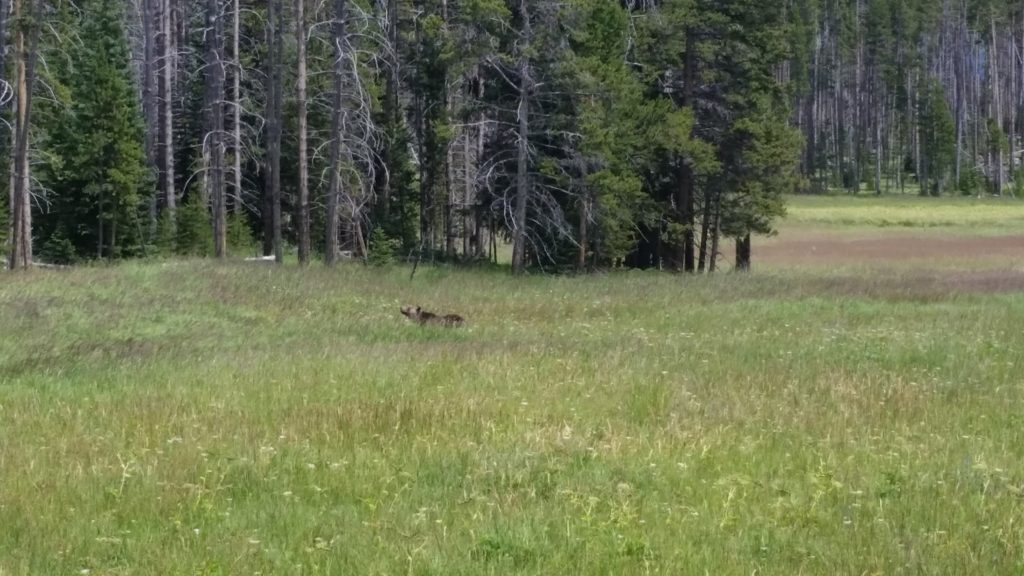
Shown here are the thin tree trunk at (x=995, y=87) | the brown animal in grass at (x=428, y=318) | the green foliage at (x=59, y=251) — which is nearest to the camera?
the brown animal in grass at (x=428, y=318)

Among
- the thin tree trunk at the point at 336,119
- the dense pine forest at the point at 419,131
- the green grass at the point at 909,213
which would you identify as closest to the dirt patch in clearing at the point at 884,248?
the green grass at the point at 909,213

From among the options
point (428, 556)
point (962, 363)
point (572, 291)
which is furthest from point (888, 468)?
point (572, 291)

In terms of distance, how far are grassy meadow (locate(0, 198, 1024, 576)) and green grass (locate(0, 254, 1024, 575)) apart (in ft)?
0.09

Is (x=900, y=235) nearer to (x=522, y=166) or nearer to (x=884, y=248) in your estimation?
(x=884, y=248)

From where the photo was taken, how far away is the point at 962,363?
13.2 meters

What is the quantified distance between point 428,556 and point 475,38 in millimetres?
24914

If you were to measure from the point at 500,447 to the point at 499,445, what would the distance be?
0.08m

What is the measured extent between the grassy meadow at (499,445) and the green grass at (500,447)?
0.09ft

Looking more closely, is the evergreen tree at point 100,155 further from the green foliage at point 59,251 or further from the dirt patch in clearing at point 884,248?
the dirt patch in clearing at point 884,248

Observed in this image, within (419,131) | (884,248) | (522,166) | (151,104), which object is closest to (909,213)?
(884,248)

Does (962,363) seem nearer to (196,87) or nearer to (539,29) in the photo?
(539,29)

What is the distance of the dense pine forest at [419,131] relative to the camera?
95.5ft

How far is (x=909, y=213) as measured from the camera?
209 feet

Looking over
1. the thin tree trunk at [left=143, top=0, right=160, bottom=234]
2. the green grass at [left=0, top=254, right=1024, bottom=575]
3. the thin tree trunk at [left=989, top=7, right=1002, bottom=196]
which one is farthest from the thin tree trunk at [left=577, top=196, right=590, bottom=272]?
the thin tree trunk at [left=989, top=7, right=1002, bottom=196]
